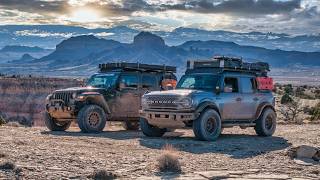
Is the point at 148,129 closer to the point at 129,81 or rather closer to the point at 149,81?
the point at 129,81

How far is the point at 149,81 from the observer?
2125 centimetres

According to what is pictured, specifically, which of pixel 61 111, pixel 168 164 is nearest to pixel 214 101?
pixel 61 111

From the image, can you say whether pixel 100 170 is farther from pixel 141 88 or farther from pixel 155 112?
pixel 141 88

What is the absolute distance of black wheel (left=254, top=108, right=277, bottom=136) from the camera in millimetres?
18469

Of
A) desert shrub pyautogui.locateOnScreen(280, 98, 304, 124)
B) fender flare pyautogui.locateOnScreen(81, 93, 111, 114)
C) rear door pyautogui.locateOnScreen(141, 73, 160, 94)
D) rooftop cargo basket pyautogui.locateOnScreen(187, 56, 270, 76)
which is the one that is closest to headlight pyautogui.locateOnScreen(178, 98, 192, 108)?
rooftop cargo basket pyautogui.locateOnScreen(187, 56, 270, 76)

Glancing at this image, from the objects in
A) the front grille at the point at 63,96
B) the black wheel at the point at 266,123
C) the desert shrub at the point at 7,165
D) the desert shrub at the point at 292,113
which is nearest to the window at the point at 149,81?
the front grille at the point at 63,96

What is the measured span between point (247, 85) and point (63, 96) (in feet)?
18.7

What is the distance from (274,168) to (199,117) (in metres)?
4.30

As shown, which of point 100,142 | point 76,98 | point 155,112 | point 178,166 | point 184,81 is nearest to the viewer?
point 178,166

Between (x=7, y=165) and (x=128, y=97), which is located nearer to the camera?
(x=7, y=165)

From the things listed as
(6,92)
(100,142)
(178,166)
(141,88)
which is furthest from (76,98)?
(6,92)

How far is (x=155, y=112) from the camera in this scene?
16750 millimetres

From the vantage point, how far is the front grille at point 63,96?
64.3 feet

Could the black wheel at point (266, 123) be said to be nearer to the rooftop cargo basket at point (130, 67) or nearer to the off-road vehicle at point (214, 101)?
the off-road vehicle at point (214, 101)
